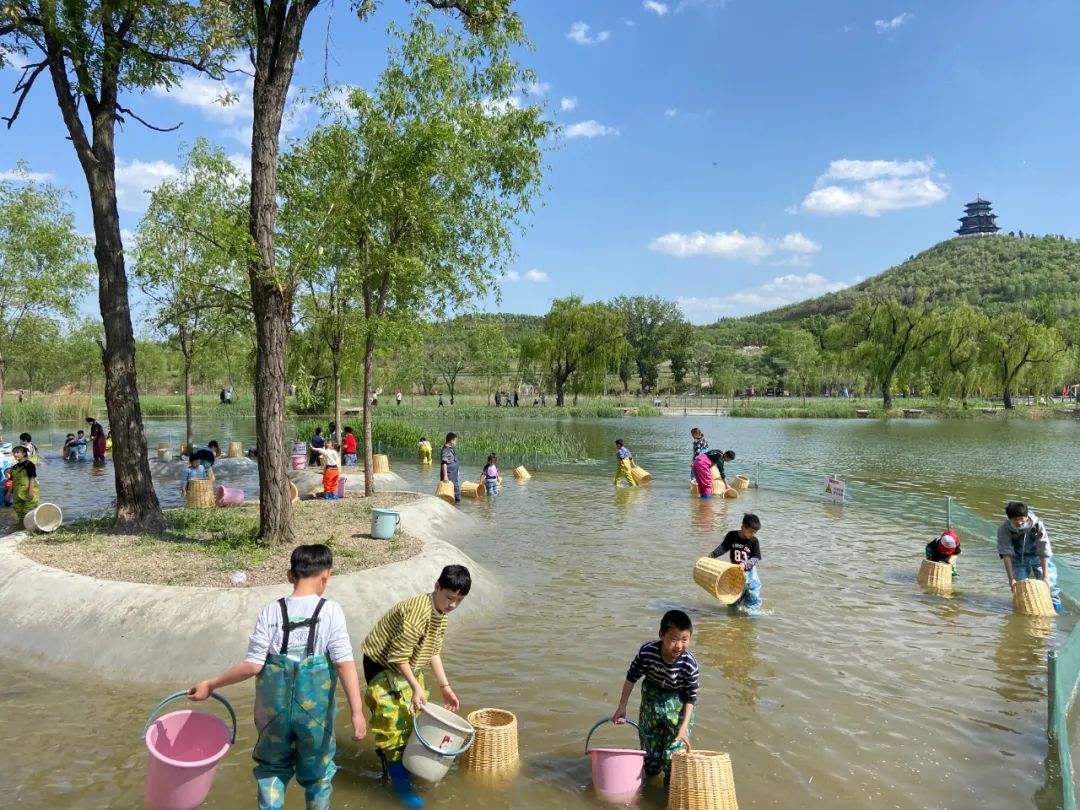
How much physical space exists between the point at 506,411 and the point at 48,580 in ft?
150

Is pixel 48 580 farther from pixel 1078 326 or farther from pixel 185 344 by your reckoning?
pixel 1078 326

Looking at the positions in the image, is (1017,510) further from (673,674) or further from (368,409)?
(368,409)

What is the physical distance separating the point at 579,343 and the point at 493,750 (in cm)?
5428

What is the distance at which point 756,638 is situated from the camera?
816 centimetres

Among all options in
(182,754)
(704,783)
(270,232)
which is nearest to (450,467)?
(270,232)

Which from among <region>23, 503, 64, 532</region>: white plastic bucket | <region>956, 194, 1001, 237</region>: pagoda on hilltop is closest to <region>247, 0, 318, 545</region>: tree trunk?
<region>23, 503, 64, 532</region>: white plastic bucket

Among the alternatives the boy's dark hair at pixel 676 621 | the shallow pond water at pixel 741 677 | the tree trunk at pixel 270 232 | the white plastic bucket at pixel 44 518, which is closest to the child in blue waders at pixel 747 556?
the shallow pond water at pixel 741 677

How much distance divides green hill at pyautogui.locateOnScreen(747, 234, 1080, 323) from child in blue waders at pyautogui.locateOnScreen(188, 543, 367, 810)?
114821 millimetres

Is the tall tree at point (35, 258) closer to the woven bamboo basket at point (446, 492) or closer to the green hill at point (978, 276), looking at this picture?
the woven bamboo basket at point (446, 492)

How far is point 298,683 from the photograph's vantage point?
3.79m

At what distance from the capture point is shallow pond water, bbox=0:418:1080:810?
5051mm

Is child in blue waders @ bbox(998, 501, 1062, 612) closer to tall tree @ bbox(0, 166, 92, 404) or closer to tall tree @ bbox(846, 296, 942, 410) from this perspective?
tall tree @ bbox(0, 166, 92, 404)

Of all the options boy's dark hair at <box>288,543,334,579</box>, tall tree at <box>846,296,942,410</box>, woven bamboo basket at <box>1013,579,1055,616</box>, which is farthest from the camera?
tall tree at <box>846,296,942,410</box>

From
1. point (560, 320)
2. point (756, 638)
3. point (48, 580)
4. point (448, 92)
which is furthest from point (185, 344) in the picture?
point (560, 320)
